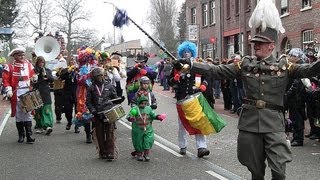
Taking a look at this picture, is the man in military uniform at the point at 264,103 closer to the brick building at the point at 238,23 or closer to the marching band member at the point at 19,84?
the marching band member at the point at 19,84

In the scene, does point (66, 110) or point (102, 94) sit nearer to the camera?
point (102, 94)

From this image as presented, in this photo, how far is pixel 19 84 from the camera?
11125mm

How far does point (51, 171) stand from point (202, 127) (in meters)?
2.51

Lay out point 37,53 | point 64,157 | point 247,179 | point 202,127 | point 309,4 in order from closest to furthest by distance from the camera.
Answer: point 247,179, point 202,127, point 64,157, point 37,53, point 309,4

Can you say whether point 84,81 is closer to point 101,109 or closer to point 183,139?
point 101,109

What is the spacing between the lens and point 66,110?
517 inches

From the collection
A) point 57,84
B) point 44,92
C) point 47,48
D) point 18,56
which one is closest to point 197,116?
point 18,56

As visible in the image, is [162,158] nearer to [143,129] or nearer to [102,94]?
[143,129]

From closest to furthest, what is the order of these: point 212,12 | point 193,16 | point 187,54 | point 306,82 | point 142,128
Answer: point 187,54, point 142,128, point 306,82, point 212,12, point 193,16

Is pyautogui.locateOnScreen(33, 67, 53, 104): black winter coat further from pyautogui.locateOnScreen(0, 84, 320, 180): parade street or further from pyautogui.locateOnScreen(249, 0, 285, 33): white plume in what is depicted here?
pyautogui.locateOnScreen(249, 0, 285, 33): white plume

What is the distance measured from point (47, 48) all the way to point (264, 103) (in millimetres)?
10177

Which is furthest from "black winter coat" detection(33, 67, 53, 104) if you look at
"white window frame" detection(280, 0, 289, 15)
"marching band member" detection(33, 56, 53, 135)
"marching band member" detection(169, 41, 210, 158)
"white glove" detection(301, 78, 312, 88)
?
"white window frame" detection(280, 0, 289, 15)

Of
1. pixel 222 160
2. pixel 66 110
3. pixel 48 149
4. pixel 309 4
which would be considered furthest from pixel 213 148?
pixel 309 4

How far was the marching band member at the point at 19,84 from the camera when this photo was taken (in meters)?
11.0
